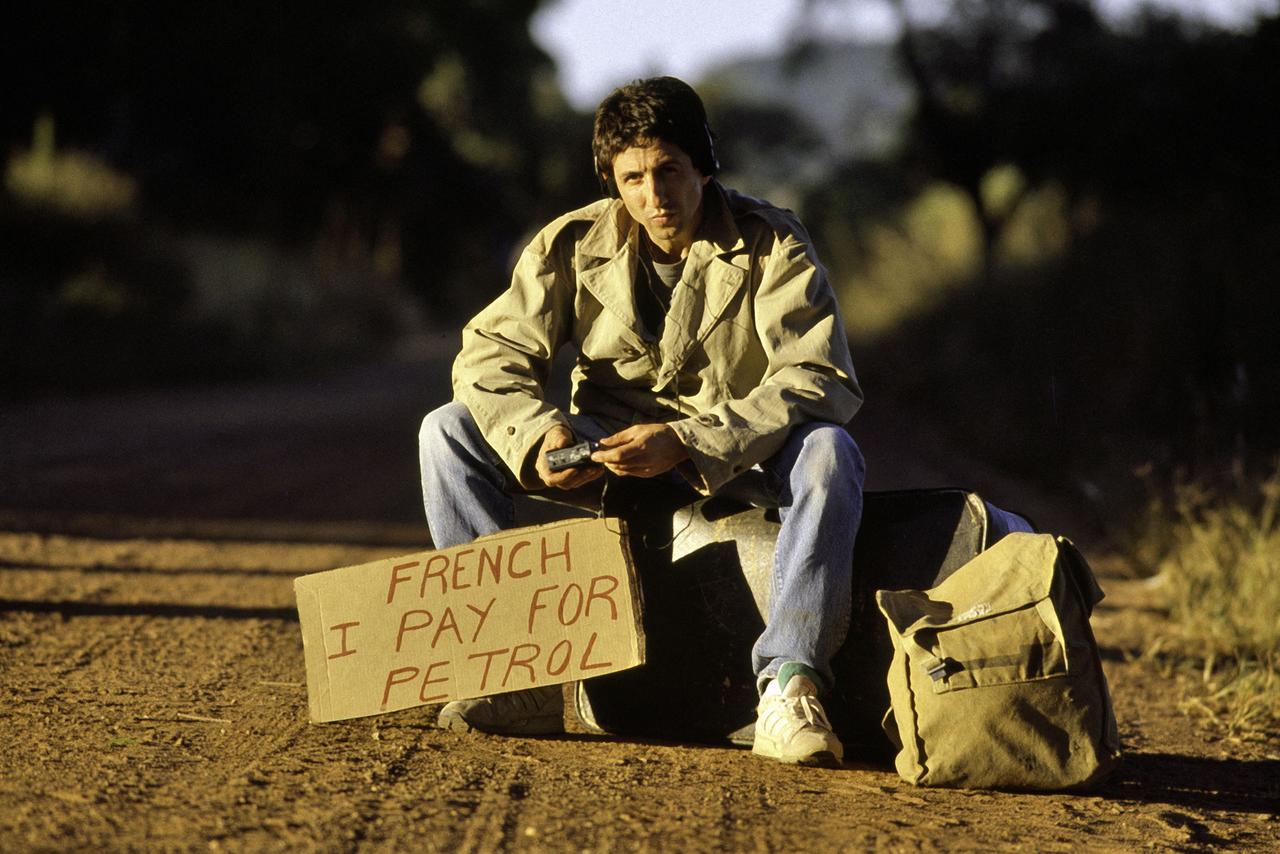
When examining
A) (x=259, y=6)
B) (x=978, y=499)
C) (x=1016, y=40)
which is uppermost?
(x=259, y=6)

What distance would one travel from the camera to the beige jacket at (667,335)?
12.6 ft

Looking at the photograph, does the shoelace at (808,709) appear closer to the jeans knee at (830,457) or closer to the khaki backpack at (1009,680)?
the khaki backpack at (1009,680)

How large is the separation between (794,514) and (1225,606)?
277 cm

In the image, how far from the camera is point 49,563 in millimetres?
6191

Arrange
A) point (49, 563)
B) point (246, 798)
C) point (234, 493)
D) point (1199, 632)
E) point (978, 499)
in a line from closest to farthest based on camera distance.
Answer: point (246, 798), point (978, 499), point (1199, 632), point (49, 563), point (234, 493)

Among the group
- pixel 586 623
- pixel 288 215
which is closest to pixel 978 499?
pixel 586 623

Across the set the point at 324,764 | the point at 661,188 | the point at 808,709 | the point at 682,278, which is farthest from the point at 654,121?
the point at 324,764

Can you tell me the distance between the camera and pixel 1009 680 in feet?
11.4

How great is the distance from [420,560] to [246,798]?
2.65ft

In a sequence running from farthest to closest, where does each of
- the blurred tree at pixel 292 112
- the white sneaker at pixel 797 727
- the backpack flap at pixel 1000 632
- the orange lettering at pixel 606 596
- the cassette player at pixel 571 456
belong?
the blurred tree at pixel 292 112, the orange lettering at pixel 606 596, the cassette player at pixel 571 456, the white sneaker at pixel 797 727, the backpack flap at pixel 1000 632

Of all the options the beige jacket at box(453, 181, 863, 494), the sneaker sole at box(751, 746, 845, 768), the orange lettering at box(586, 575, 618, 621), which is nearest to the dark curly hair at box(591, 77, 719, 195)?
the beige jacket at box(453, 181, 863, 494)

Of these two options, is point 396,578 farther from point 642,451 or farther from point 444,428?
point 642,451

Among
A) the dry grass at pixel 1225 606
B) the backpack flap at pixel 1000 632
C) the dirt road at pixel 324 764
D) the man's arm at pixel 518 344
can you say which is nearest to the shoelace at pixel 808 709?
the dirt road at pixel 324 764

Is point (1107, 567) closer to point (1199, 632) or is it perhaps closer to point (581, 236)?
point (1199, 632)
